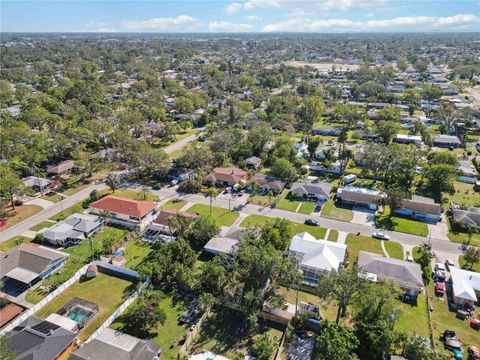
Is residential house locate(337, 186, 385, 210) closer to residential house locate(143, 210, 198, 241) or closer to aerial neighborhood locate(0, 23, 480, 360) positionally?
aerial neighborhood locate(0, 23, 480, 360)

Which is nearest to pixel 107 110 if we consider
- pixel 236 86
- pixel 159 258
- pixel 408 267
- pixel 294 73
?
pixel 236 86

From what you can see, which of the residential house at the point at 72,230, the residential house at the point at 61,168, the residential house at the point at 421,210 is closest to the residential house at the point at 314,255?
the residential house at the point at 421,210

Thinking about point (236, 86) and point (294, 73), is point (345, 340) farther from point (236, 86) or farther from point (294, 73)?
point (294, 73)

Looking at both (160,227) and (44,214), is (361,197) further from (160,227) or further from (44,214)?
(44,214)

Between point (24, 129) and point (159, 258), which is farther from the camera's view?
point (24, 129)

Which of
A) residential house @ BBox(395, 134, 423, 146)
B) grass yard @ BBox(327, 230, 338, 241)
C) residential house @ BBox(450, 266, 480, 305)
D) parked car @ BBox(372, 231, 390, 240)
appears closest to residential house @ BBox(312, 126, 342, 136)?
residential house @ BBox(395, 134, 423, 146)

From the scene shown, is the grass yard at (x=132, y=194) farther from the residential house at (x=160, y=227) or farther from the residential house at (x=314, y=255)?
the residential house at (x=314, y=255)
